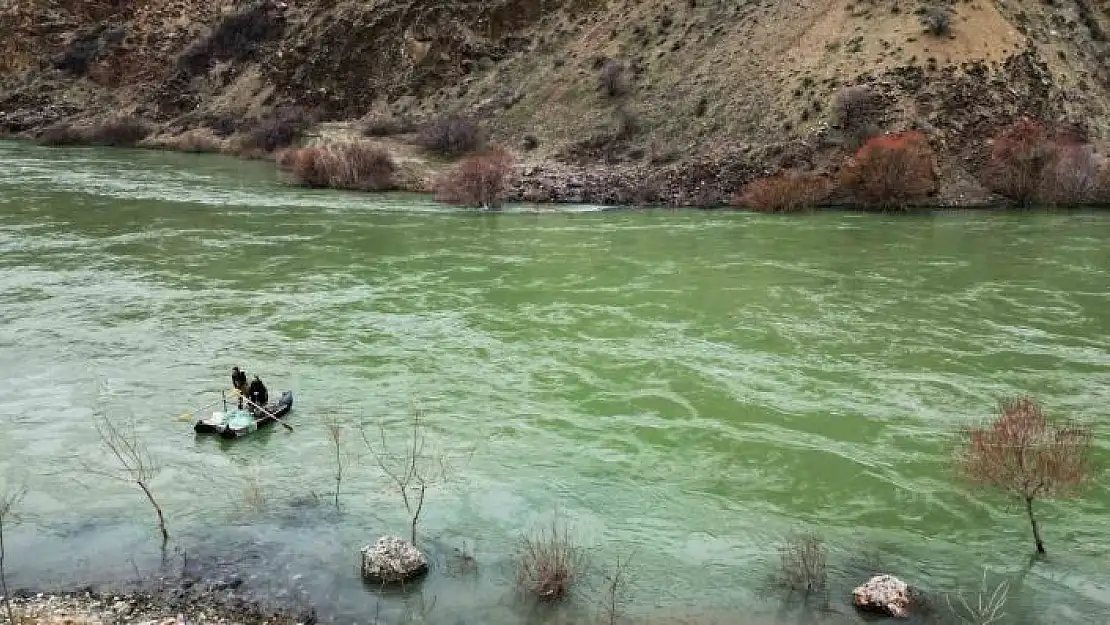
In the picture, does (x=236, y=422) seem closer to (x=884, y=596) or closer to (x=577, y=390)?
(x=577, y=390)

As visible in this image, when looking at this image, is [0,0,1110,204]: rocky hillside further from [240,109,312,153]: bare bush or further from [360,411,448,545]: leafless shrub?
[360,411,448,545]: leafless shrub

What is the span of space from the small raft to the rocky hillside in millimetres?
29838

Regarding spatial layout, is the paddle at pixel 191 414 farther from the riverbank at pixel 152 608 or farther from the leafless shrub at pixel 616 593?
the leafless shrub at pixel 616 593

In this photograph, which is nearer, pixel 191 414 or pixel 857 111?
pixel 191 414

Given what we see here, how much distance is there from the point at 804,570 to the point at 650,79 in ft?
146

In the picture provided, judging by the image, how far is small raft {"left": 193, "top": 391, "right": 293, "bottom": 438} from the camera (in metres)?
17.6

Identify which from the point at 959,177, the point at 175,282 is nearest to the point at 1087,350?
the point at 959,177

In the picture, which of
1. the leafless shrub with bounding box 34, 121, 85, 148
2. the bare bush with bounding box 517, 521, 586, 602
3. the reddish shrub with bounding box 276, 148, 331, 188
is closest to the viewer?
the bare bush with bounding box 517, 521, 586, 602

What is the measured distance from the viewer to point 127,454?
55.4ft

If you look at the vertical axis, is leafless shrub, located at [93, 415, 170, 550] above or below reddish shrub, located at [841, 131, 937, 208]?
below

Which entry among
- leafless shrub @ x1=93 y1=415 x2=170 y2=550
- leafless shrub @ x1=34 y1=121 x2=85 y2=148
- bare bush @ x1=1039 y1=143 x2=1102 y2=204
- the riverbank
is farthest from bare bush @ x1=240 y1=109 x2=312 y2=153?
the riverbank

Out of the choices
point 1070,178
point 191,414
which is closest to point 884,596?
point 191,414

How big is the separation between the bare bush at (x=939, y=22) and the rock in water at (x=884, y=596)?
136 ft

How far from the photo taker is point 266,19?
261 ft
